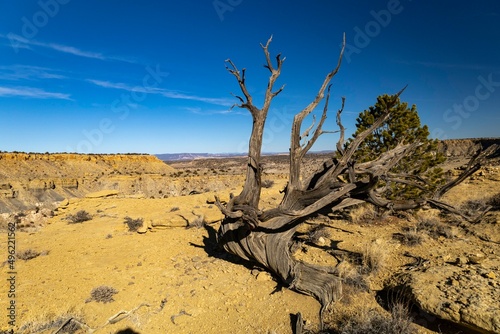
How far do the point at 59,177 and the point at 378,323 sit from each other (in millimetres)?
37840

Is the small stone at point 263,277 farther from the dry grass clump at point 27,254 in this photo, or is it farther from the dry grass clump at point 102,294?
the dry grass clump at point 27,254

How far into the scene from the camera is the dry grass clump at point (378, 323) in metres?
3.42

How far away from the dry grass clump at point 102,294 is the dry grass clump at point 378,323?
4095 mm

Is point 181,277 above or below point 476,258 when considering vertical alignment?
below

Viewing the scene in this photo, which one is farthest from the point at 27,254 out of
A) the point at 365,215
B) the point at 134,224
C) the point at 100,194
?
the point at 365,215

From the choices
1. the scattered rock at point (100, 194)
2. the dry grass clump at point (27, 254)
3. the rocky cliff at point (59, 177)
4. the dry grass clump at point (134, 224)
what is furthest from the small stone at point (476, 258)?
the rocky cliff at point (59, 177)

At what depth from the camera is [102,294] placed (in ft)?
16.4

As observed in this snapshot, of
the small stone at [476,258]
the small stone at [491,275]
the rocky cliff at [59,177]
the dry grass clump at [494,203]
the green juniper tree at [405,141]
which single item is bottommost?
the rocky cliff at [59,177]

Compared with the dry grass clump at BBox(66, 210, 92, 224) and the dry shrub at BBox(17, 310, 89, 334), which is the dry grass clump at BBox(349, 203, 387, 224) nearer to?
the dry shrub at BBox(17, 310, 89, 334)

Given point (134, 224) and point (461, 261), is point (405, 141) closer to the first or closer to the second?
point (461, 261)

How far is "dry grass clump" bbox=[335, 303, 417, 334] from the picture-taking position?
3424 mm

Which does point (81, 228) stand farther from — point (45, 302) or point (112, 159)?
point (112, 159)

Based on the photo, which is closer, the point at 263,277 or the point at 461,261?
the point at 461,261

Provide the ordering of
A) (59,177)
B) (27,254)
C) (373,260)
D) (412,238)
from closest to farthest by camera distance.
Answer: (373,260) → (412,238) → (27,254) → (59,177)
